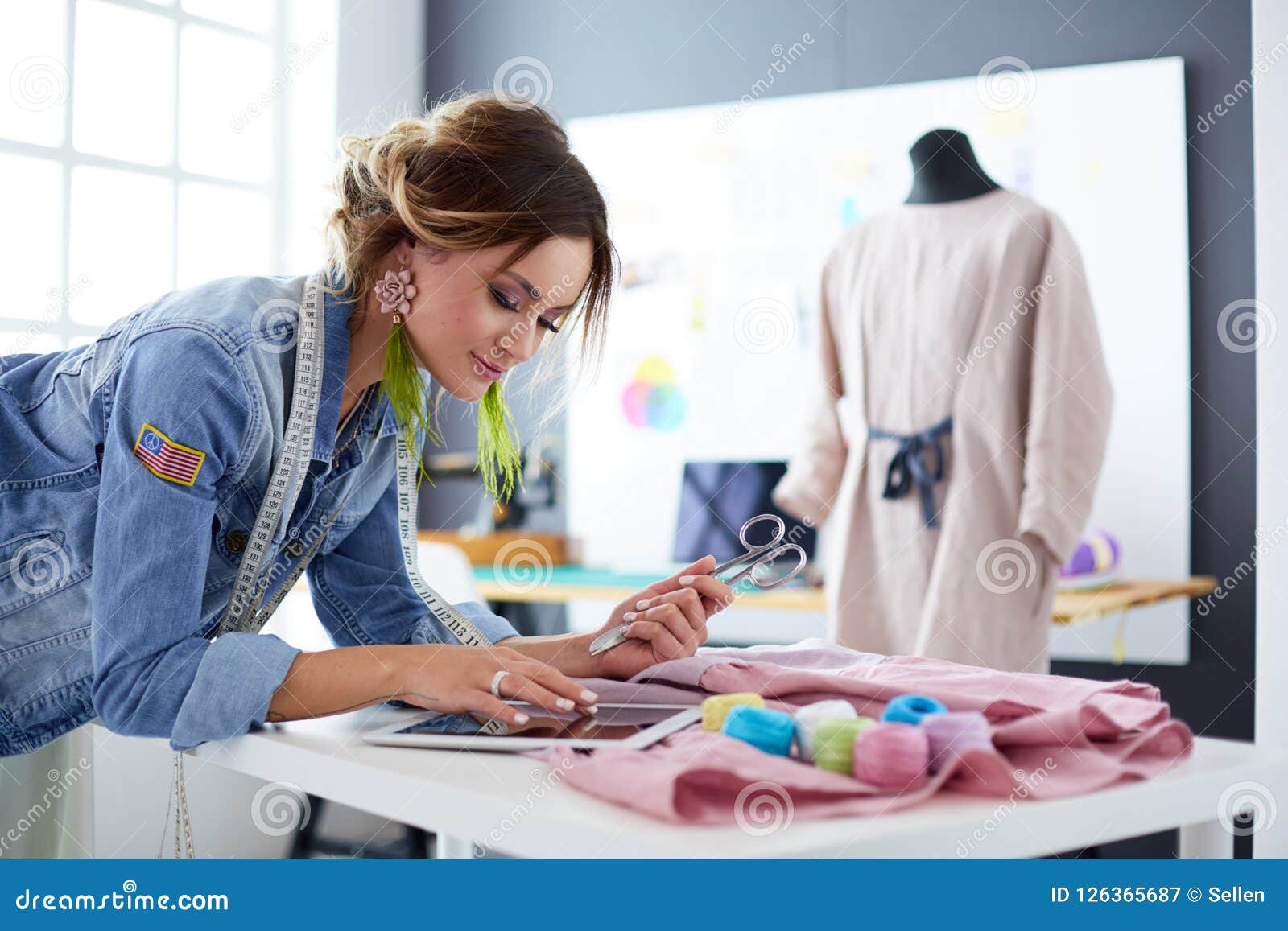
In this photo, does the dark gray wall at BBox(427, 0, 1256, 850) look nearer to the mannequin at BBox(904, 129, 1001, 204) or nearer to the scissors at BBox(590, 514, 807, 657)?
the mannequin at BBox(904, 129, 1001, 204)

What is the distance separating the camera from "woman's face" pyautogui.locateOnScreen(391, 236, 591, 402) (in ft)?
4.20

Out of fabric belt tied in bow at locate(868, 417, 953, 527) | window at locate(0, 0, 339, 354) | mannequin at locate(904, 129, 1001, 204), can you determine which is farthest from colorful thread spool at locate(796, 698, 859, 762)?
window at locate(0, 0, 339, 354)

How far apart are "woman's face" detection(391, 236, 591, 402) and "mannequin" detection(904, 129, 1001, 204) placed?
56.6 inches

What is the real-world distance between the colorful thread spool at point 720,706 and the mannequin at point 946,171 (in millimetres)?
1863

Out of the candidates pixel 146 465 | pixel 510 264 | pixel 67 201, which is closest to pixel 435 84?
pixel 67 201

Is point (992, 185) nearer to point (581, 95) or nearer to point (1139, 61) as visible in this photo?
point (1139, 61)

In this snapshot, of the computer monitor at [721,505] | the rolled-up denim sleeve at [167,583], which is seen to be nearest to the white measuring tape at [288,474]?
the rolled-up denim sleeve at [167,583]

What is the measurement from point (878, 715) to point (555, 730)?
26 centimetres

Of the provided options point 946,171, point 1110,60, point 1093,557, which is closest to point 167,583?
point 946,171

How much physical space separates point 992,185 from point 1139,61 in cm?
86

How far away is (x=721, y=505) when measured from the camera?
3.47 meters

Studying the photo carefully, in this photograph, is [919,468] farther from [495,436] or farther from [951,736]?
[951,736]

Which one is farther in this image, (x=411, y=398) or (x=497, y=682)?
(x=411, y=398)

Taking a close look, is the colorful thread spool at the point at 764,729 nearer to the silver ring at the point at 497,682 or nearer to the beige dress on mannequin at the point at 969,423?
the silver ring at the point at 497,682
